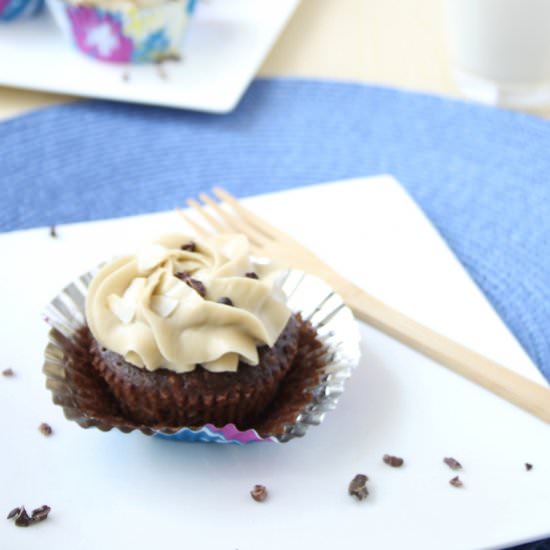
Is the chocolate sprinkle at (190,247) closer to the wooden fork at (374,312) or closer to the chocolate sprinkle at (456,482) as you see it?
the wooden fork at (374,312)

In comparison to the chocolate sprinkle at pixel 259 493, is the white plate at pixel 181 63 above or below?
below

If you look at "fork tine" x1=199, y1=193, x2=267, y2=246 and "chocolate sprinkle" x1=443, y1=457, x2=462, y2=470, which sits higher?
"chocolate sprinkle" x1=443, y1=457, x2=462, y2=470

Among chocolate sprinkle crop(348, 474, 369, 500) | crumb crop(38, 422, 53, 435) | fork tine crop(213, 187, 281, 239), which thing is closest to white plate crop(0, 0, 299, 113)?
fork tine crop(213, 187, 281, 239)

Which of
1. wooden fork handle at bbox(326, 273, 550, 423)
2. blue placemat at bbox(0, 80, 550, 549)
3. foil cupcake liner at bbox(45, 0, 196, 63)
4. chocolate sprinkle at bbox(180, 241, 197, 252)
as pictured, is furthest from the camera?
foil cupcake liner at bbox(45, 0, 196, 63)

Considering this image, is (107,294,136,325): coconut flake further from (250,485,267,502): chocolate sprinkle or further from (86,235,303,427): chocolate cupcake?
(250,485,267,502): chocolate sprinkle

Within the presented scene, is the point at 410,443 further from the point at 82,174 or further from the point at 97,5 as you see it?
the point at 97,5

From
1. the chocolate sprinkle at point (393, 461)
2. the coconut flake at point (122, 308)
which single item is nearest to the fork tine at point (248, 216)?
the coconut flake at point (122, 308)
